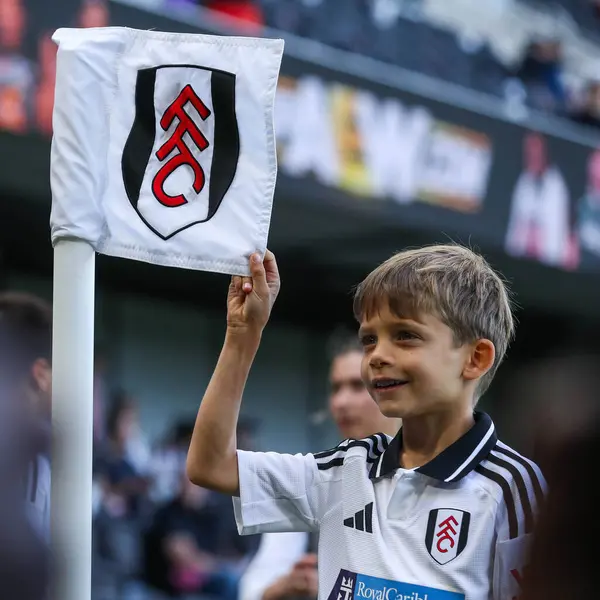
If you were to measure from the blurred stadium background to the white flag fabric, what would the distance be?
499cm

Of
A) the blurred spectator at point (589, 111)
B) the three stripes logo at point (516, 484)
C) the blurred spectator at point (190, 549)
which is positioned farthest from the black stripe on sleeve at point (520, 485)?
the blurred spectator at point (589, 111)

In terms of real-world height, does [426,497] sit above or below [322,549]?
above

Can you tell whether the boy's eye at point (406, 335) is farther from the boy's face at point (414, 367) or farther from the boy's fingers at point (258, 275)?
the boy's fingers at point (258, 275)

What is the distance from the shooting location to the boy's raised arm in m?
2.48

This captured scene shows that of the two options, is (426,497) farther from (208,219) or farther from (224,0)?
(224,0)

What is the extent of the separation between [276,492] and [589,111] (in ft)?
38.5

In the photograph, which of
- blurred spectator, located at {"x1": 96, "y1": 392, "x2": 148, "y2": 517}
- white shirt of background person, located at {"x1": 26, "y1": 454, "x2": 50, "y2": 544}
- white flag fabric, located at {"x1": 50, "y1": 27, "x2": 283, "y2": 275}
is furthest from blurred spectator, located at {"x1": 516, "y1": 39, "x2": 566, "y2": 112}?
white shirt of background person, located at {"x1": 26, "y1": 454, "x2": 50, "y2": 544}

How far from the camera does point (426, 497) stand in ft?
7.83

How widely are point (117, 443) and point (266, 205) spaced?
6.03 metres

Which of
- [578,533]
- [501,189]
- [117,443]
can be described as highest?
[578,533]

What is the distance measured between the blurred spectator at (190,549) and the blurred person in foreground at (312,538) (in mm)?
4107

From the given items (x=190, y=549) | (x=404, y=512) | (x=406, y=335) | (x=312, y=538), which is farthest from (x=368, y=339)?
(x=190, y=549)

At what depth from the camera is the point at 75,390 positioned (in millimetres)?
2479

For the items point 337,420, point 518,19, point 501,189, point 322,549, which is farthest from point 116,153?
point 518,19
